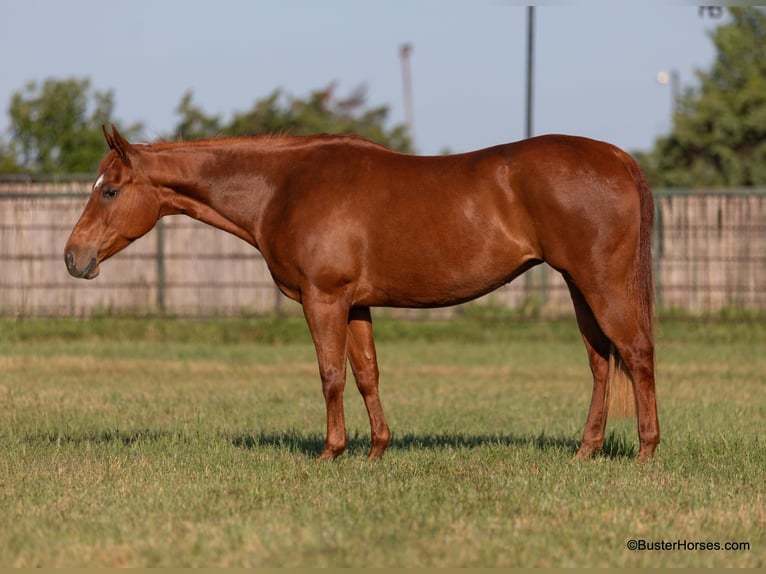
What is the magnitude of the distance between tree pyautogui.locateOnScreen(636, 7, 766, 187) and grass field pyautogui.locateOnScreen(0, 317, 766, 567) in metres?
18.1

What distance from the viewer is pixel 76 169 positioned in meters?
29.9

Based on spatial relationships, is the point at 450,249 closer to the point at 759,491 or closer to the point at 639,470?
the point at 639,470

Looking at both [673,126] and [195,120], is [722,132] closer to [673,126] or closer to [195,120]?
[673,126]

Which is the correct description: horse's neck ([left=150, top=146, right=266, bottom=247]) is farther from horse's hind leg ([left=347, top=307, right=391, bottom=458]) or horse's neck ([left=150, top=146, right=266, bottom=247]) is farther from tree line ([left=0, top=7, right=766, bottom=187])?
tree line ([left=0, top=7, right=766, bottom=187])

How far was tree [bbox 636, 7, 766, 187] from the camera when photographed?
32.1 m

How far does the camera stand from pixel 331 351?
762cm

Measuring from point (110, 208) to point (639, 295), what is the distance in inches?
142

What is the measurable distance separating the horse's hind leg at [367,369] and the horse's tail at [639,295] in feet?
5.04

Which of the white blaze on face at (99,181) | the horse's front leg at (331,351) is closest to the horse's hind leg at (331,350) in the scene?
the horse's front leg at (331,351)

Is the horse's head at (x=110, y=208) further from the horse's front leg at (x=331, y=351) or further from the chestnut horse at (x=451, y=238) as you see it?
the horse's front leg at (x=331, y=351)

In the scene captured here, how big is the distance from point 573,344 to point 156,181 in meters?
11.6

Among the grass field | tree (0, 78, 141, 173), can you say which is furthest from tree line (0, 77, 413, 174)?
the grass field

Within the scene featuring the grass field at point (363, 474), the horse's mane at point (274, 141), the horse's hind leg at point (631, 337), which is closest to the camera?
the grass field at point (363, 474)

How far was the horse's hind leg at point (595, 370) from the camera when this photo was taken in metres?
7.90
